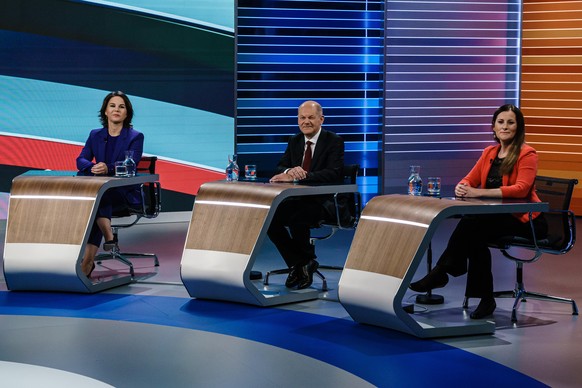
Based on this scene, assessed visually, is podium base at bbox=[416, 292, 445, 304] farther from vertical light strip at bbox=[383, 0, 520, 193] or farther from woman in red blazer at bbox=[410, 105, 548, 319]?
vertical light strip at bbox=[383, 0, 520, 193]

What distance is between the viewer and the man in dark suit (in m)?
6.21

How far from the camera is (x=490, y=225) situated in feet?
18.1

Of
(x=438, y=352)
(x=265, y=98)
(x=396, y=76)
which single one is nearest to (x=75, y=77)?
(x=265, y=98)

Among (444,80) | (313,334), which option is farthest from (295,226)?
(444,80)

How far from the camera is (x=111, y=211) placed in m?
6.71

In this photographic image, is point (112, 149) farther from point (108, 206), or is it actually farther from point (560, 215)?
point (560, 215)

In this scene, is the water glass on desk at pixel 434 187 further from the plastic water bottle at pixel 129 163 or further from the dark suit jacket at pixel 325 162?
the plastic water bottle at pixel 129 163

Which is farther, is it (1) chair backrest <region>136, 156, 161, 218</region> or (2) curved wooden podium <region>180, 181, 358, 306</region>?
(1) chair backrest <region>136, 156, 161, 218</region>

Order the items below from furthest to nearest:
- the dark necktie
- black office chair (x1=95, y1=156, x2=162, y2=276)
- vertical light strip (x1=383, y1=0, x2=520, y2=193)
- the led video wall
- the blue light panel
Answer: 1. vertical light strip (x1=383, y1=0, x2=520, y2=193)
2. the blue light panel
3. the led video wall
4. black office chair (x1=95, y1=156, x2=162, y2=276)
5. the dark necktie

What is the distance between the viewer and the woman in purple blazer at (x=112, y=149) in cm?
665

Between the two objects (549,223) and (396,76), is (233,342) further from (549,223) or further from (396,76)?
(396,76)

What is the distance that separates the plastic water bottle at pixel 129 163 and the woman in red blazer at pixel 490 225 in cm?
214

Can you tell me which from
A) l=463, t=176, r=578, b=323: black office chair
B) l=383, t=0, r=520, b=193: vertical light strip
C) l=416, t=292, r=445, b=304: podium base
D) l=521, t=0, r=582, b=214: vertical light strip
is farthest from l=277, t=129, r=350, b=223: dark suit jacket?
l=521, t=0, r=582, b=214: vertical light strip

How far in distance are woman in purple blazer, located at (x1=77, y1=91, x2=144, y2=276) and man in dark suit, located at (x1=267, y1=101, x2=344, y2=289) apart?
3.83 ft
